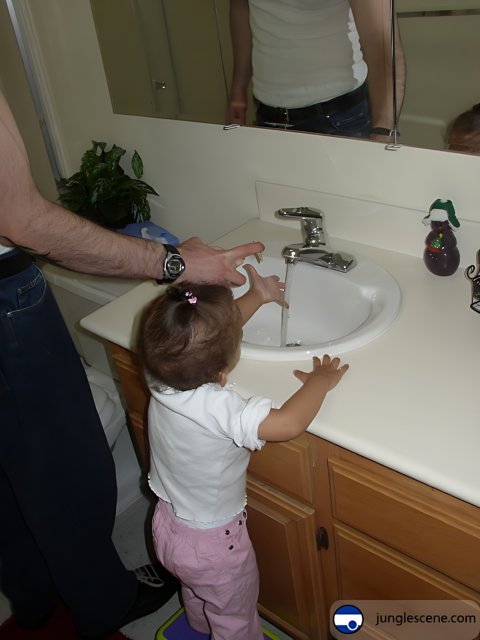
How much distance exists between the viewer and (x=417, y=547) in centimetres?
103

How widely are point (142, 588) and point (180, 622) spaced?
0.19 metres

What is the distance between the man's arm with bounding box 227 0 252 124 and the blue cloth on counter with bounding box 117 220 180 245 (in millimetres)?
439

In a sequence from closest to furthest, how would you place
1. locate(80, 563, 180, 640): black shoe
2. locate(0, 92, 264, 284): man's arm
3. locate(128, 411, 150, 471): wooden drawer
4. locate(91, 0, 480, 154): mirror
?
locate(0, 92, 264, 284): man's arm < locate(91, 0, 480, 154): mirror < locate(128, 411, 150, 471): wooden drawer < locate(80, 563, 180, 640): black shoe

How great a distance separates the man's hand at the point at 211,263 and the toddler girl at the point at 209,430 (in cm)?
8

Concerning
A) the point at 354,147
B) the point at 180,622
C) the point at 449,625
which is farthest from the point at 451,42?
the point at 180,622

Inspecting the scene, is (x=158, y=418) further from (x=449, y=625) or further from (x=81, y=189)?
(x=81, y=189)

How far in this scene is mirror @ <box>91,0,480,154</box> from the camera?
3.71ft

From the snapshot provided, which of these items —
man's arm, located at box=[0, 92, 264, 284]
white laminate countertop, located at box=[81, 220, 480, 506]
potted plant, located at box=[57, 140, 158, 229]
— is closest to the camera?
white laminate countertop, located at box=[81, 220, 480, 506]

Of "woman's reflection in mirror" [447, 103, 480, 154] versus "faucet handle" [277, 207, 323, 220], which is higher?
"woman's reflection in mirror" [447, 103, 480, 154]

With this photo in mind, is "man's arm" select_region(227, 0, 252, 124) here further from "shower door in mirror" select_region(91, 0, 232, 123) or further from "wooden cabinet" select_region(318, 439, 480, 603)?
"wooden cabinet" select_region(318, 439, 480, 603)

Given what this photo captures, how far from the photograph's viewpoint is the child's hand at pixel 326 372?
1064mm

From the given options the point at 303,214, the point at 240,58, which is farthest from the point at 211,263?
the point at 240,58

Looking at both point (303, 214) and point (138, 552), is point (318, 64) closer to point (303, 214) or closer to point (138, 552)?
point (303, 214)

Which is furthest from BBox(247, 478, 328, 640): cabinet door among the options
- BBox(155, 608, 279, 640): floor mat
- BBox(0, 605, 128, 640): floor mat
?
BBox(0, 605, 128, 640): floor mat
